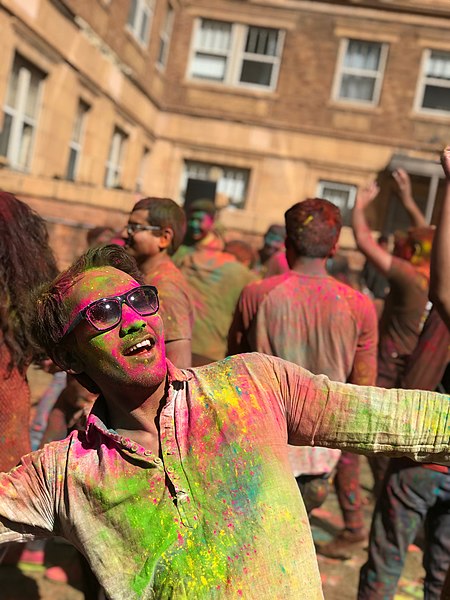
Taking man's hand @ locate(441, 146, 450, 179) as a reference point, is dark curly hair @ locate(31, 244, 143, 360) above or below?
below

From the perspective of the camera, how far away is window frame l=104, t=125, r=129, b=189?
70.0 ft

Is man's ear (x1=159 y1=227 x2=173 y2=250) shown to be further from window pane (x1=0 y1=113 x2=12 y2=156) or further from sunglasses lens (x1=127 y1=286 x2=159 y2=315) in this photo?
window pane (x1=0 y1=113 x2=12 y2=156)

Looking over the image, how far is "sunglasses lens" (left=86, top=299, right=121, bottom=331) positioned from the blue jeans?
77.9 inches

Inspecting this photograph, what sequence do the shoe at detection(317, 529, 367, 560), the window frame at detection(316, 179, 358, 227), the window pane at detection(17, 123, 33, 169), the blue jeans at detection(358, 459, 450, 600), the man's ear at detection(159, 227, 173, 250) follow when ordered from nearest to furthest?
the blue jeans at detection(358, 459, 450, 600)
the man's ear at detection(159, 227, 173, 250)
the shoe at detection(317, 529, 367, 560)
the window pane at detection(17, 123, 33, 169)
the window frame at detection(316, 179, 358, 227)

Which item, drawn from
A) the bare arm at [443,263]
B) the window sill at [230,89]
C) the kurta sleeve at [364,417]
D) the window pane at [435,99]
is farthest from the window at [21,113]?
the kurta sleeve at [364,417]

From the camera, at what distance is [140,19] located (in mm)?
21250

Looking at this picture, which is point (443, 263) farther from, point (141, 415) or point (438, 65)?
point (438, 65)

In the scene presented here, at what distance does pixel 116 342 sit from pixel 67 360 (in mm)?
189

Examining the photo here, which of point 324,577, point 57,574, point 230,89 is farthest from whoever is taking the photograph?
point 230,89

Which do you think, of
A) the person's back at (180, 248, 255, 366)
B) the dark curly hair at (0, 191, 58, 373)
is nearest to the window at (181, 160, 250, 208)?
the person's back at (180, 248, 255, 366)

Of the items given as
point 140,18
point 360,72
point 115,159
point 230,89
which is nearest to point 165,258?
point 115,159

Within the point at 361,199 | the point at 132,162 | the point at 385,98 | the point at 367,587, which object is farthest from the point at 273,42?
the point at 367,587

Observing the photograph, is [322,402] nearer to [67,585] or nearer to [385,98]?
[67,585]

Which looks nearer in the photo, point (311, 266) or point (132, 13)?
point (311, 266)
